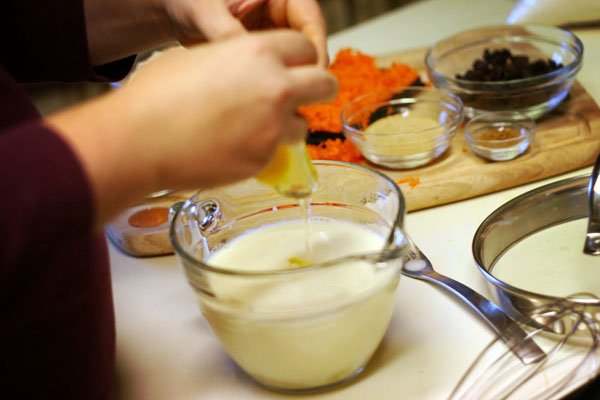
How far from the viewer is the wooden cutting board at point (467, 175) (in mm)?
907

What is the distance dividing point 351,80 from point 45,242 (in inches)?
32.0

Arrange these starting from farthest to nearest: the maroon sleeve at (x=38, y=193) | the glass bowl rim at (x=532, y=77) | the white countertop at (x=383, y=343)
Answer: the glass bowl rim at (x=532, y=77) → the white countertop at (x=383, y=343) → the maroon sleeve at (x=38, y=193)

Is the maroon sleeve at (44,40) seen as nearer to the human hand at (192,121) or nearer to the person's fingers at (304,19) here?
the person's fingers at (304,19)

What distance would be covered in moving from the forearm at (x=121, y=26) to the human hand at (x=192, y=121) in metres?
0.35

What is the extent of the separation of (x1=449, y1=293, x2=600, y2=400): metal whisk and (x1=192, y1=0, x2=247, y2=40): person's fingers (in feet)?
1.18

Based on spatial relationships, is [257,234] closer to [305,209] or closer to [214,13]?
[305,209]

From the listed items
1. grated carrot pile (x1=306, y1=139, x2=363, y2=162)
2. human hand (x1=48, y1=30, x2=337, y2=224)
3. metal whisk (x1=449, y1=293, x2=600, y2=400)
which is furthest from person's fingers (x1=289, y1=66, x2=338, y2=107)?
grated carrot pile (x1=306, y1=139, x2=363, y2=162)

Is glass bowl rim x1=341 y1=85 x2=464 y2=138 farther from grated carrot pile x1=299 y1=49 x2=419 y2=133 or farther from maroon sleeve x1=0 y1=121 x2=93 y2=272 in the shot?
maroon sleeve x1=0 y1=121 x2=93 y2=272

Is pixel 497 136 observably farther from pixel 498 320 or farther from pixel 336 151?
pixel 498 320

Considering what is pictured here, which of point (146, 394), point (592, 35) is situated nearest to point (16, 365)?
point (146, 394)

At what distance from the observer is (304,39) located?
0.55 meters

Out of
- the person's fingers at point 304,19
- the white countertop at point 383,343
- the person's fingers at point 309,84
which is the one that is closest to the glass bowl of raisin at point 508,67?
the white countertop at point 383,343

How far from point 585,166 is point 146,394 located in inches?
24.6

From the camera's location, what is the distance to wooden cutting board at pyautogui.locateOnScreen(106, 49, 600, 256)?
907 millimetres
